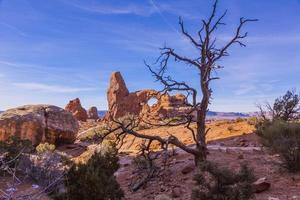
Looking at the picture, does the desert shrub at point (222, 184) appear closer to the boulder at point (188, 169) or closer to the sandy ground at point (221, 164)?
the sandy ground at point (221, 164)

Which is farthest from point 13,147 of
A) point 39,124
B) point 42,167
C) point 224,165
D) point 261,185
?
point 261,185

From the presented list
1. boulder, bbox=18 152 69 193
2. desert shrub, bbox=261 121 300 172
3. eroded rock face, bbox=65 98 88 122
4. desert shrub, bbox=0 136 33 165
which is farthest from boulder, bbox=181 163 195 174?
eroded rock face, bbox=65 98 88 122

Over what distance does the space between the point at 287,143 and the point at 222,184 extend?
11.4 ft

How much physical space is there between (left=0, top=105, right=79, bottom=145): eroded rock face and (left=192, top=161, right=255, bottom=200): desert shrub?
586 inches

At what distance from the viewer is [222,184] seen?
26.1ft

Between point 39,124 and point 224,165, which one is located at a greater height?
point 39,124

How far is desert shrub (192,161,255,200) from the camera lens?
768cm

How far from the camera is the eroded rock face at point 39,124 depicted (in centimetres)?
2133

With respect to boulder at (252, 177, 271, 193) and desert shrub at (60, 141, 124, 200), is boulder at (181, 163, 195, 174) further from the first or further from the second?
desert shrub at (60, 141, 124, 200)

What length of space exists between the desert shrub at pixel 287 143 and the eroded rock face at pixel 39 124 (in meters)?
13.2

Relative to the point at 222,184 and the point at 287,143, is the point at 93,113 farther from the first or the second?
the point at 222,184

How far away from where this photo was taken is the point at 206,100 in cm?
1175

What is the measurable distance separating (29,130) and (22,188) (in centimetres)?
934

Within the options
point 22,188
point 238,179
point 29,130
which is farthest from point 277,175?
point 29,130
